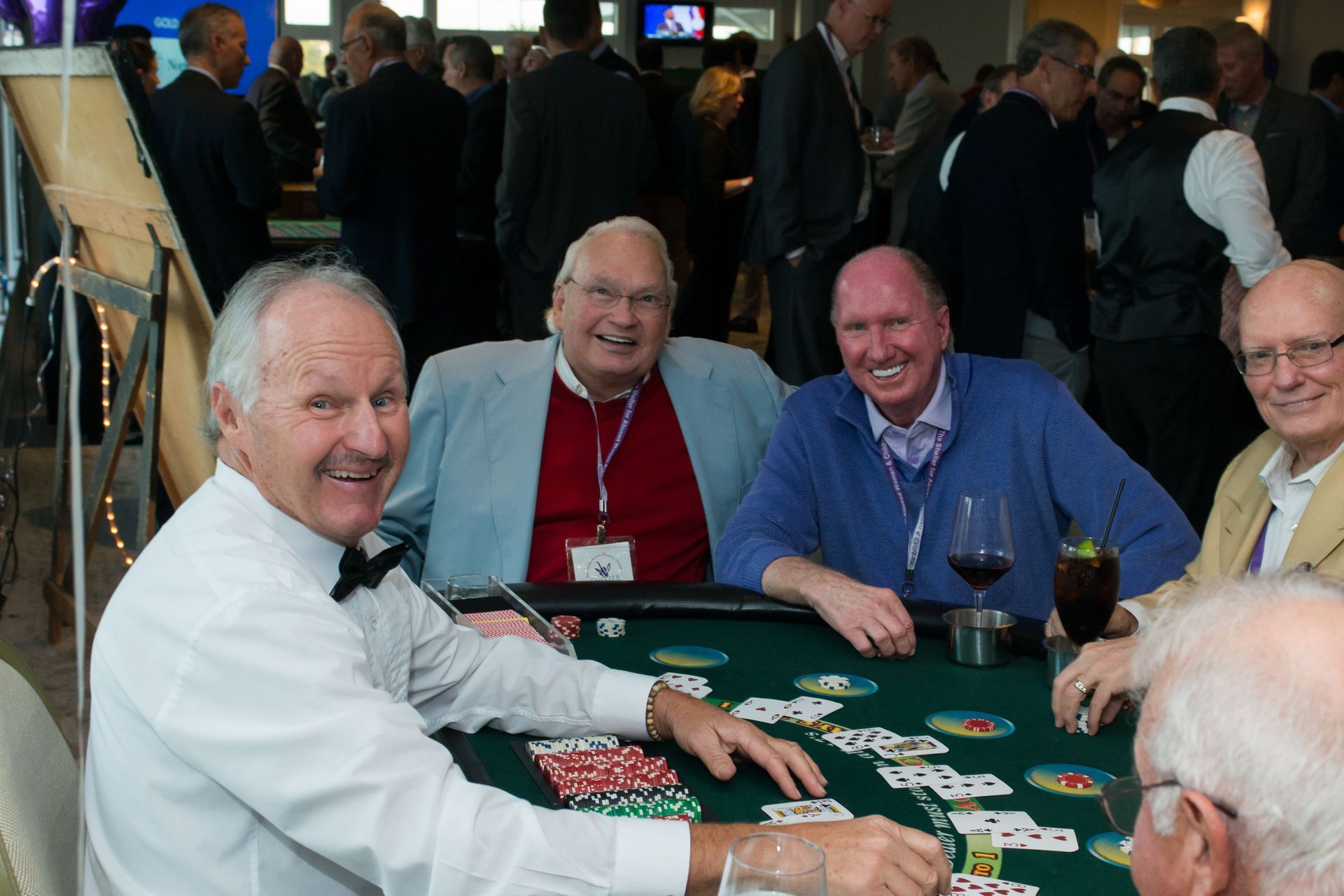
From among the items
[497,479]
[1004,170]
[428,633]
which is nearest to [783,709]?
[428,633]

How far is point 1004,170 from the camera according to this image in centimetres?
488

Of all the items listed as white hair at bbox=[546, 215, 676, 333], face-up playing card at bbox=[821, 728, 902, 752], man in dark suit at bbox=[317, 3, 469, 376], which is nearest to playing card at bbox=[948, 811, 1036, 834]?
face-up playing card at bbox=[821, 728, 902, 752]

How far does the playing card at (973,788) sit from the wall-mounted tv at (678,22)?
1387cm

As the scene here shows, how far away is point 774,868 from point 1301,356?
1614mm

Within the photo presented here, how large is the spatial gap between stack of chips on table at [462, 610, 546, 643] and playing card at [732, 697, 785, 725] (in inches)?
13.7

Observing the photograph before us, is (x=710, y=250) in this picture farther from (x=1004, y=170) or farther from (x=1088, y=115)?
(x=1004, y=170)

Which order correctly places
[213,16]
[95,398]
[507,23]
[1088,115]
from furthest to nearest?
[507,23], [1088,115], [95,398], [213,16]

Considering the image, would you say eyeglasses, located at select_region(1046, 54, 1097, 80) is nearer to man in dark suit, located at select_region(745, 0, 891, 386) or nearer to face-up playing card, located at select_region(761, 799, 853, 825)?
man in dark suit, located at select_region(745, 0, 891, 386)

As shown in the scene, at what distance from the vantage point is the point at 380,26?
5668 millimetres

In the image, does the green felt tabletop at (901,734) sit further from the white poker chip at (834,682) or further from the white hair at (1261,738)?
the white hair at (1261,738)

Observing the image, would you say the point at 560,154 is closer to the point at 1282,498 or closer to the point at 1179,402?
the point at 1179,402

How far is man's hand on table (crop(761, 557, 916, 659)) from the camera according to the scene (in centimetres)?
222

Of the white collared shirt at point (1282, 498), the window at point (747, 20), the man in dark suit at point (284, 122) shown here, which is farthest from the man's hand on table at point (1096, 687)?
the window at point (747, 20)

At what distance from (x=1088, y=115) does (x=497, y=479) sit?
4.75 meters
